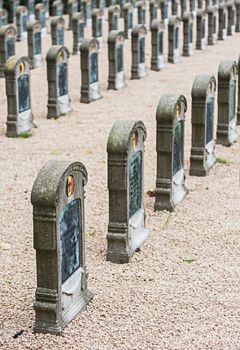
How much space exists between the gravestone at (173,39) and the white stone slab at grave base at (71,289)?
13661mm

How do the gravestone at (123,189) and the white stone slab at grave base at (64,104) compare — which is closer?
the gravestone at (123,189)

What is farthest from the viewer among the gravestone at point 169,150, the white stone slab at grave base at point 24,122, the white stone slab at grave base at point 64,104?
the white stone slab at grave base at point 64,104

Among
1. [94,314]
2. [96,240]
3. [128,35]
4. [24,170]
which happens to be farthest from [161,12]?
[94,314]

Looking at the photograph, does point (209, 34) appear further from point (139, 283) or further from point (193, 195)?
point (139, 283)

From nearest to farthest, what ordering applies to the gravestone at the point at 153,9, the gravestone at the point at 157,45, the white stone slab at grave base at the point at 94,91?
the white stone slab at grave base at the point at 94,91 → the gravestone at the point at 157,45 → the gravestone at the point at 153,9

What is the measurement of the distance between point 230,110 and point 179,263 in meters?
4.76

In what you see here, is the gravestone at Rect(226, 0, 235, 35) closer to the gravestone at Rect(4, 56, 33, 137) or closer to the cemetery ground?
the cemetery ground

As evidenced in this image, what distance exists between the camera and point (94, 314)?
6691 mm

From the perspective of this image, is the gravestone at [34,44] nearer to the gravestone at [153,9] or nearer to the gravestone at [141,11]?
the gravestone at [141,11]

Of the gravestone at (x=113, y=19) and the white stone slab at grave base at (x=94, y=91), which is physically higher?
the gravestone at (x=113, y=19)

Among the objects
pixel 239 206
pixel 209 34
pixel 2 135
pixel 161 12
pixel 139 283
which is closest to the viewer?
pixel 139 283

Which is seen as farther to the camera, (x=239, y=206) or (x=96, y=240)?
(x=239, y=206)

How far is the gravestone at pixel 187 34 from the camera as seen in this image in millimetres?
21127

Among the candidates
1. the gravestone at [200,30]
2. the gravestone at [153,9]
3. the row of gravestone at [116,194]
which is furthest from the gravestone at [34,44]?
the row of gravestone at [116,194]
